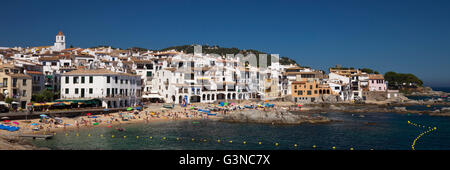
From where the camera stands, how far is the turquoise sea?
3200 cm

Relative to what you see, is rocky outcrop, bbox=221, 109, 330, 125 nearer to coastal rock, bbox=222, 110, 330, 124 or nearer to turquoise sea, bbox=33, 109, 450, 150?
coastal rock, bbox=222, 110, 330, 124

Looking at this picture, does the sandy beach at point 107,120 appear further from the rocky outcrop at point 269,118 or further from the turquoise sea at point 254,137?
the rocky outcrop at point 269,118

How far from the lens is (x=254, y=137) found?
3775 cm

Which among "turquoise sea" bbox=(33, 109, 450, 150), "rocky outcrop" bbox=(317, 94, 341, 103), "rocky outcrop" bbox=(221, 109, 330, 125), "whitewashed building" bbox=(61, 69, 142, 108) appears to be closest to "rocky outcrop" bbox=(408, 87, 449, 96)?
"rocky outcrop" bbox=(317, 94, 341, 103)

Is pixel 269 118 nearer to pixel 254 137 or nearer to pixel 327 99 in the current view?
pixel 254 137

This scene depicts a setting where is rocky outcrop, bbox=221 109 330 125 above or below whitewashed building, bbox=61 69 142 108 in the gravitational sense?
below

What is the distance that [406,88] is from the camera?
15650 cm

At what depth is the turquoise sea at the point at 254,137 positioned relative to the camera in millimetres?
32000

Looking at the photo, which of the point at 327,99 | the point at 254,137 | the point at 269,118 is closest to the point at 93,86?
the point at 269,118

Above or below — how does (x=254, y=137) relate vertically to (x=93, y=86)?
below
